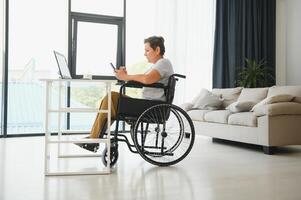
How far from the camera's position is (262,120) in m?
3.42

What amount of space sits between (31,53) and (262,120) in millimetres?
3418

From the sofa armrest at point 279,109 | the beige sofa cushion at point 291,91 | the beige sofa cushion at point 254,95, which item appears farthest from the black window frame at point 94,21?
the sofa armrest at point 279,109

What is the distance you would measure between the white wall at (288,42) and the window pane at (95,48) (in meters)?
3.04

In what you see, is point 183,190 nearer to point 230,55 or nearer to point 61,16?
point 61,16

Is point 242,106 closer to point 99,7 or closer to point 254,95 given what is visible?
point 254,95

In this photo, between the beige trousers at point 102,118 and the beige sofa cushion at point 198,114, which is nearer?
the beige trousers at point 102,118

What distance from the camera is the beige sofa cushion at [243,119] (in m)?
3.53

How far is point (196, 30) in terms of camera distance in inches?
227

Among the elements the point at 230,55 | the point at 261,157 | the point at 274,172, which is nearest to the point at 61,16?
the point at 230,55

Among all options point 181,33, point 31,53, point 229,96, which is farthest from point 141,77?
point 181,33

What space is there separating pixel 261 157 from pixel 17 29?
12.4 feet

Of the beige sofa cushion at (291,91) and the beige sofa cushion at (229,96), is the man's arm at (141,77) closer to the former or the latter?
the beige sofa cushion at (291,91)

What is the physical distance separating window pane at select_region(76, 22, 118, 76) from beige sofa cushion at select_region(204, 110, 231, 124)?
191cm

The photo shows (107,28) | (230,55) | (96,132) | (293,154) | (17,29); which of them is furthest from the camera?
(230,55)
